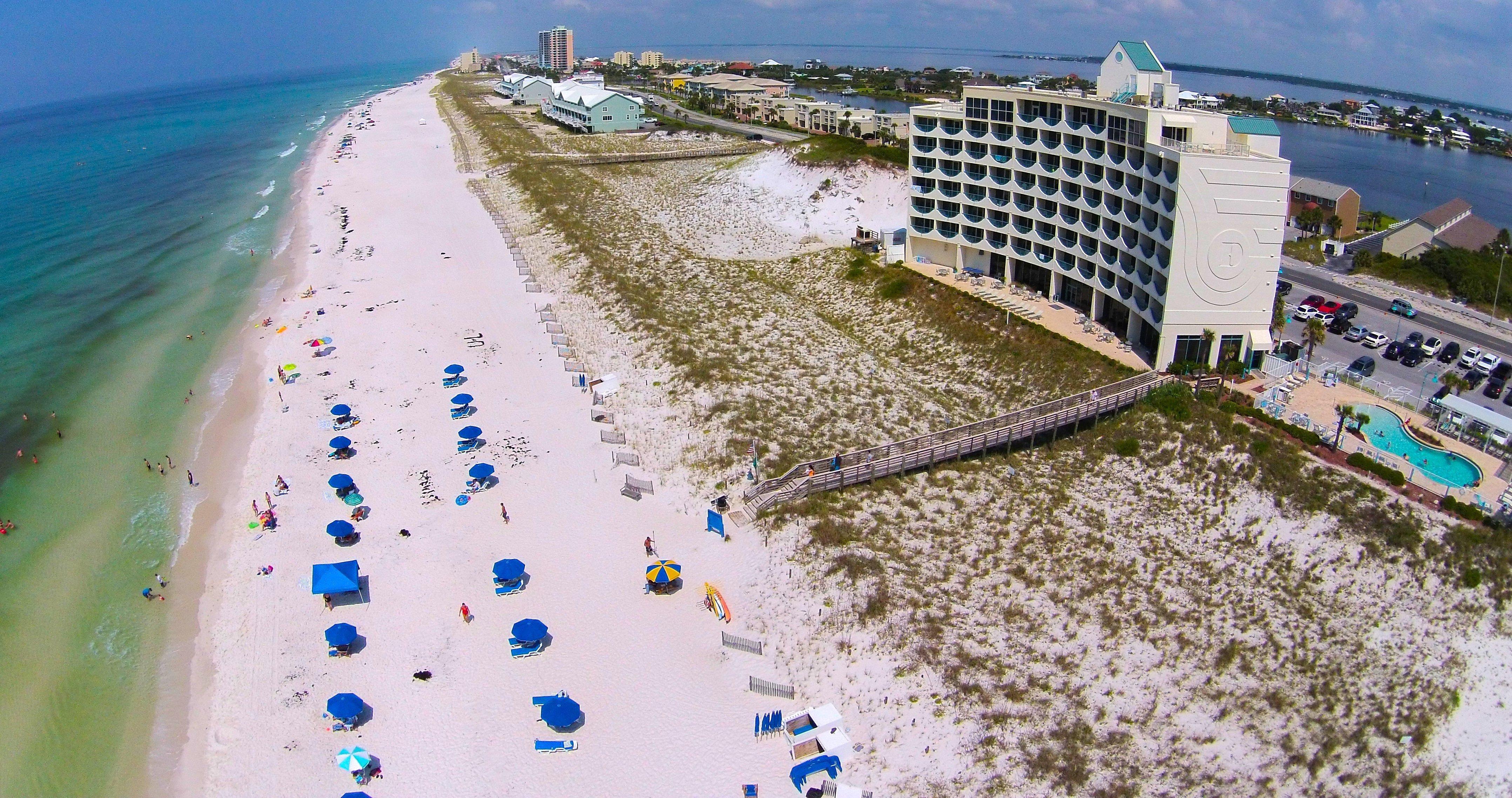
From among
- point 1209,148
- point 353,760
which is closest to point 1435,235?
point 1209,148

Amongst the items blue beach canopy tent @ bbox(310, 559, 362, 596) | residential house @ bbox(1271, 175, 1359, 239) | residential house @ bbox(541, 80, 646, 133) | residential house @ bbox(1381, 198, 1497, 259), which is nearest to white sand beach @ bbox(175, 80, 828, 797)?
blue beach canopy tent @ bbox(310, 559, 362, 596)

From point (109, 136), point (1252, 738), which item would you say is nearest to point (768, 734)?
point (1252, 738)

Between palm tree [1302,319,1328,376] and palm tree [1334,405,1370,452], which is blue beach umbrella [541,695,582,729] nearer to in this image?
palm tree [1334,405,1370,452]

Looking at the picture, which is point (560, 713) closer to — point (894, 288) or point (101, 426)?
point (101, 426)

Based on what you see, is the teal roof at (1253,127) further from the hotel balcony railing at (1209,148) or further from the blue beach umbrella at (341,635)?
the blue beach umbrella at (341,635)

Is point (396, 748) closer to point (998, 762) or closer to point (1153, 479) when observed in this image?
point (998, 762)

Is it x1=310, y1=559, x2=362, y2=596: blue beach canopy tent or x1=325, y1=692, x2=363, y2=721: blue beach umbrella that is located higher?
x1=310, y1=559, x2=362, y2=596: blue beach canopy tent

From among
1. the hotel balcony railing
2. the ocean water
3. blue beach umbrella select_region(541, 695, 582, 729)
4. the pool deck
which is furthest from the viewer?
the hotel balcony railing
